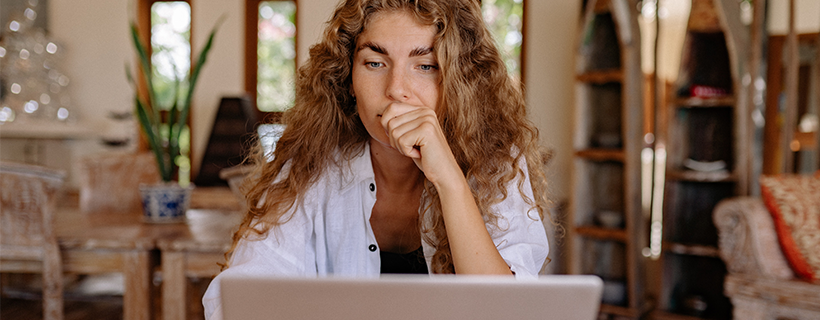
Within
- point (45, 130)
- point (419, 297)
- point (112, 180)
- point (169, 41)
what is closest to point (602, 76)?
point (112, 180)

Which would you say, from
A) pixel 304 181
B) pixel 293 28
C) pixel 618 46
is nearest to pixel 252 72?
pixel 293 28

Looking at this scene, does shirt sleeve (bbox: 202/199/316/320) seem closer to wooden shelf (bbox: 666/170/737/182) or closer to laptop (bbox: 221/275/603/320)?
laptop (bbox: 221/275/603/320)

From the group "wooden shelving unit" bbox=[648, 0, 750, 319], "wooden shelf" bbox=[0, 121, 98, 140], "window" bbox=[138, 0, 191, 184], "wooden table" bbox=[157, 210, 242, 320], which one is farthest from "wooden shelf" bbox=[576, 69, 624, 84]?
"wooden shelf" bbox=[0, 121, 98, 140]

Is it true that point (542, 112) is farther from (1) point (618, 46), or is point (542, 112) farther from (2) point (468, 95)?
(2) point (468, 95)

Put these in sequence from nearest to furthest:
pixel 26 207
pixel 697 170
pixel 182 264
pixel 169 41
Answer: pixel 182 264 < pixel 26 207 < pixel 697 170 < pixel 169 41

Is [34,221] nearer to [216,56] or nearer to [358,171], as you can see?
[358,171]

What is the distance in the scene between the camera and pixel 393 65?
98 centimetres

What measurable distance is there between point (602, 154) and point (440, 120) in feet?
6.51

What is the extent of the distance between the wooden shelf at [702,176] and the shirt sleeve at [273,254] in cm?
217

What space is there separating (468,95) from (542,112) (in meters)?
2.86

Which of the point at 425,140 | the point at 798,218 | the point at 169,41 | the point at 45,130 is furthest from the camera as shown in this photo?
the point at 169,41

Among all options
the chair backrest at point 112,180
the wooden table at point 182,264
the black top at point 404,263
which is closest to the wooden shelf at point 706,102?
the black top at point 404,263

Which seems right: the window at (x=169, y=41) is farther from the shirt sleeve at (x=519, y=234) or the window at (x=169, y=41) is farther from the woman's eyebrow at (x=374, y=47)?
the shirt sleeve at (x=519, y=234)

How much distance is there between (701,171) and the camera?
2670mm
